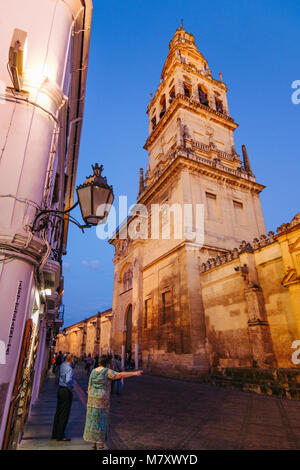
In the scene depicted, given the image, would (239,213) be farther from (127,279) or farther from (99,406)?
(99,406)

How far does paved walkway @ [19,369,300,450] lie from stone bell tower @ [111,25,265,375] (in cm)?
693

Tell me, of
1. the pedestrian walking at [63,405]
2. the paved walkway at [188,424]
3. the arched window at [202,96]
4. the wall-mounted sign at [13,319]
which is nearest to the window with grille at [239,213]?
the arched window at [202,96]

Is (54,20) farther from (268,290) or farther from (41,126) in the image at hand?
(268,290)

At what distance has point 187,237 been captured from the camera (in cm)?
1758

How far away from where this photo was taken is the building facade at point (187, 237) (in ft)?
49.2

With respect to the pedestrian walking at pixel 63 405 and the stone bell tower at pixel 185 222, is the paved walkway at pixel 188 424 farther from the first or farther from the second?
the stone bell tower at pixel 185 222

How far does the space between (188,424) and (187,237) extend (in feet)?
41.6

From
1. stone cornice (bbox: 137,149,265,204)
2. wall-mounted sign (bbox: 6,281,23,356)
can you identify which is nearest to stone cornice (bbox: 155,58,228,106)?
stone cornice (bbox: 137,149,265,204)

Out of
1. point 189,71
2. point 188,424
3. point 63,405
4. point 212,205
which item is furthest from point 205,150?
point 63,405

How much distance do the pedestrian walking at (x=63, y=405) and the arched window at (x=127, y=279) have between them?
20.2m

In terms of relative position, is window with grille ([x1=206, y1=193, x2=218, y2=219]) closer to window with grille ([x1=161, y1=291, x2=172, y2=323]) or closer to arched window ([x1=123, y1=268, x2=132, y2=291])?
window with grille ([x1=161, y1=291, x2=172, y2=323])

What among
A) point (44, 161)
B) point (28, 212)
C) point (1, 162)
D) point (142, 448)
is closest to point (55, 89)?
point (44, 161)

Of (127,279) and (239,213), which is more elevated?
(239,213)

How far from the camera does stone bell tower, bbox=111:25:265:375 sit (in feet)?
54.1
